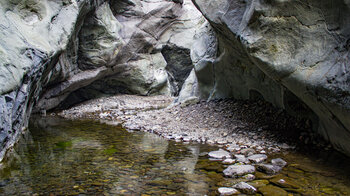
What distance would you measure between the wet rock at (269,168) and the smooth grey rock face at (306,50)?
3.52ft

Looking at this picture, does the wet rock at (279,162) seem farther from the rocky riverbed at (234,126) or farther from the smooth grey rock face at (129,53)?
the smooth grey rock face at (129,53)

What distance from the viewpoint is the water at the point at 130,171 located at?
3.32 metres

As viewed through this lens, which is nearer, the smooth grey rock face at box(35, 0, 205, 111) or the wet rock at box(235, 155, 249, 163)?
the wet rock at box(235, 155, 249, 163)

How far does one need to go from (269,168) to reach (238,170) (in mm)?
441

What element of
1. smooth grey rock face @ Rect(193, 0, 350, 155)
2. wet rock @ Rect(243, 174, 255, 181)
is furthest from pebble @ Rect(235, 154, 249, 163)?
smooth grey rock face @ Rect(193, 0, 350, 155)

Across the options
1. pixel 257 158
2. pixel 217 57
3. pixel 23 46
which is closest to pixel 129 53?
pixel 217 57

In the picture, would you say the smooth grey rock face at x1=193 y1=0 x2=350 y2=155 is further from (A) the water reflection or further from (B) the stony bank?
(A) the water reflection

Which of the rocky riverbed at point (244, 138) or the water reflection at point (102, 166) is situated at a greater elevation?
the rocky riverbed at point (244, 138)

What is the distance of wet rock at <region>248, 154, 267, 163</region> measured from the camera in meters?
4.27

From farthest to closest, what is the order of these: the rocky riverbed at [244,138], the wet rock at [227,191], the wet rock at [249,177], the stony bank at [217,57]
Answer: the stony bank at [217,57]
the wet rock at [249,177]
the rocky riverbed at [244,138]
the wet rock at [227,191]

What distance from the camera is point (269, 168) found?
3811mm

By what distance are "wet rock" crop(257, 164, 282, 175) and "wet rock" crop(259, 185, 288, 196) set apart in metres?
0.46

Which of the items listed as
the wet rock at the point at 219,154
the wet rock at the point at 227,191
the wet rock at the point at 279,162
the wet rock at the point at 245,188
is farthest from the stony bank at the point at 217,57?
the wet rock at the point at 227,191

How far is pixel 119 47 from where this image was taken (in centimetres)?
1376
